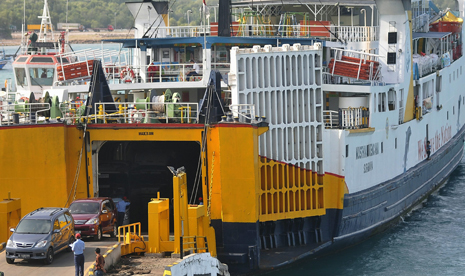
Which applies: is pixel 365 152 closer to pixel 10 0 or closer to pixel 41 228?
pixel 41 228

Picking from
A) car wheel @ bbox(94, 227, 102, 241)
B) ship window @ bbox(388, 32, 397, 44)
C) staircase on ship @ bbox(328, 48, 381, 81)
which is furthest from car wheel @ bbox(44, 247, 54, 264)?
ship window @ bbox(388, 32, 397, 44)

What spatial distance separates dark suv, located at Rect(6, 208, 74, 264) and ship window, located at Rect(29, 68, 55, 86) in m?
16.2

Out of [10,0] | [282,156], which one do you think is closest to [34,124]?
[282,156]

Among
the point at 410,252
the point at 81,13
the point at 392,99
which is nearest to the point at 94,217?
the point at 410,252

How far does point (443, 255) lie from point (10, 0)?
15252 cm

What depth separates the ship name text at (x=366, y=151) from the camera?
26.8 meters

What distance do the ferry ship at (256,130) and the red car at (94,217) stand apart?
966 mm

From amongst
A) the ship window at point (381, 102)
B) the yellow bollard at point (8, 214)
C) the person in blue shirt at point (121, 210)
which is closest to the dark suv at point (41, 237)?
the yellow bollard at point (8, 214)

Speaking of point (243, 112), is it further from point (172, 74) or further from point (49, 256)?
point (172, 74)

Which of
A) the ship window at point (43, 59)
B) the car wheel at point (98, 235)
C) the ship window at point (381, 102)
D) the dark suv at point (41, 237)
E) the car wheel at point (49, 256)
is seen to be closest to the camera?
the dark suv at point (41, 237)

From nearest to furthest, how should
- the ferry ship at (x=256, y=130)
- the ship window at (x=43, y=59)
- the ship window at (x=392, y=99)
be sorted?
1. the ferry ship at (x=256, y=130)
2. the ship window at (x=392, y=99)
3. the ship window at (x=43, y=59)

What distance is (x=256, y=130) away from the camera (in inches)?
878

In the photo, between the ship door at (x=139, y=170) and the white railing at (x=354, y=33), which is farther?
the white railing at (x=354, y=33)

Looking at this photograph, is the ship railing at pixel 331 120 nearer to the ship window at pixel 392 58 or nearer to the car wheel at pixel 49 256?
the ship window at pixel 392 58
